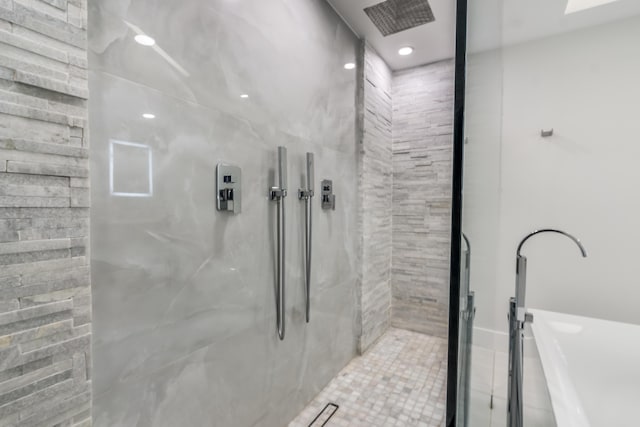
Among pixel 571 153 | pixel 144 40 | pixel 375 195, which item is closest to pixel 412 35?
pixel 375 195

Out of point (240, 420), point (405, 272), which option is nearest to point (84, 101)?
point (240, 420)

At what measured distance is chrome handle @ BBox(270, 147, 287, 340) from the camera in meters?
1.36

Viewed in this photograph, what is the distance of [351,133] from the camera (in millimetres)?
2143

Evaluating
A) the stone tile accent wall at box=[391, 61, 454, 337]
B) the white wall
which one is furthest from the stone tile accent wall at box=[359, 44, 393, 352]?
the white wall

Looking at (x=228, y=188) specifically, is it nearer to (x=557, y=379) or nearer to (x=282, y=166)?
(x=282, y=166)

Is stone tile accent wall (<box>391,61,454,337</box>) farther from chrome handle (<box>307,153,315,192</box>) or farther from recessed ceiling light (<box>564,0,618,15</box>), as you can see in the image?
chrome handle (<box>307,153,315,192</box>)

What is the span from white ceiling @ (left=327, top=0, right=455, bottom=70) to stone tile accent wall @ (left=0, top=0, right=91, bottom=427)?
64.8 inches

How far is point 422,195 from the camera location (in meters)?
2.63

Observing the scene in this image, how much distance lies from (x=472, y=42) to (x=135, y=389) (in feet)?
4.34

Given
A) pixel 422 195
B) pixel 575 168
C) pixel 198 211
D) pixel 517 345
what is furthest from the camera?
pixel 422 195

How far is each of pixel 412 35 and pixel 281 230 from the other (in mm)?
1824

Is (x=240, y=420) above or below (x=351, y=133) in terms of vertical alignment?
below

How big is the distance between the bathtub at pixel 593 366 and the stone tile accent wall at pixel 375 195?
1081 millimetres

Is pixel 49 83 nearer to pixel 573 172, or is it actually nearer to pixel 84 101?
pixel 84 101
